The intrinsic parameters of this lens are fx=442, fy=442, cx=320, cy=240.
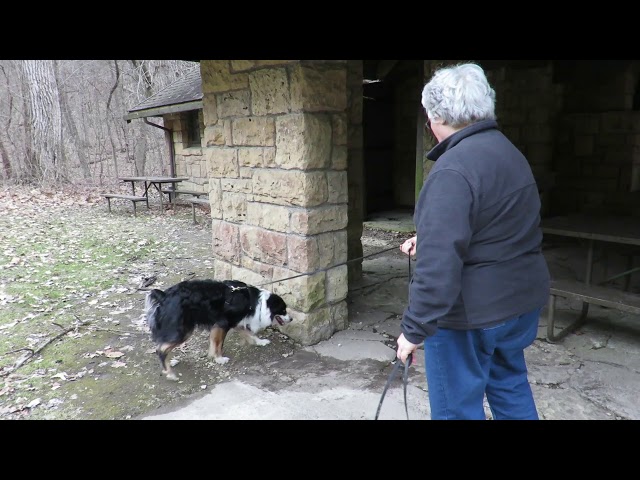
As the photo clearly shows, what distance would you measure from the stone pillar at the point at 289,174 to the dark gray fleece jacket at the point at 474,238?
183 centimetres

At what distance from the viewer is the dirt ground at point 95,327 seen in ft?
10.2

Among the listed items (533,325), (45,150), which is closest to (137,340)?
(533,325)

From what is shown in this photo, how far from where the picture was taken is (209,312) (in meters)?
3.42

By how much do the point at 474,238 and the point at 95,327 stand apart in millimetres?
3799

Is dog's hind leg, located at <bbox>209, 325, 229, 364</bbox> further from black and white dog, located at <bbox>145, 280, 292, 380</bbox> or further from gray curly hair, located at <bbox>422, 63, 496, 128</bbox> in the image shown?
gray curly hair, located at <bbox>422, 63, 496, 128</bbox>

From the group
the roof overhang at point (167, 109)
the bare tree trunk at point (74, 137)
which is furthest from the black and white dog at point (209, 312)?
the bare tree trunk at point (74, 137)

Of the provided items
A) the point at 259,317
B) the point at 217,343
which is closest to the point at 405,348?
the point at 259,317

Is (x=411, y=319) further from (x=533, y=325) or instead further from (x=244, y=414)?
(x=244, y=414)

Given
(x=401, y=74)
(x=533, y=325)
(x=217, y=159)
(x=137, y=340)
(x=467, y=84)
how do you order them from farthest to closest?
1. (x=401, y=74)
2. (x=217, y=159)
3. (x=137, y=340)
4. (x=533, y=325)
5. (x=467, y=84)

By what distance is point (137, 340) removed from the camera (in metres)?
3.98

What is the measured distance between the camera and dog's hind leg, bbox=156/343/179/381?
324cm

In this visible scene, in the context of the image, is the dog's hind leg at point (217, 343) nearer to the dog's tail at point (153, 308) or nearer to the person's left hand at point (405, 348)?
the dog's tail at point (153, 308)

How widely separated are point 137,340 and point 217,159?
1874mm

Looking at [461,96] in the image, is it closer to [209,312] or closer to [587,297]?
[209,312]
